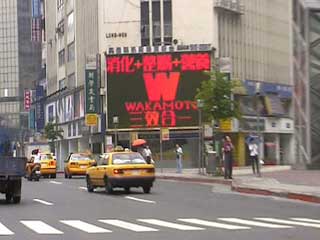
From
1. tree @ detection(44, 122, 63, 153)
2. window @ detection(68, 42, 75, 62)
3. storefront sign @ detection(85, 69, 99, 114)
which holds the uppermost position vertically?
window @ detection(68, 42, 75, 62)

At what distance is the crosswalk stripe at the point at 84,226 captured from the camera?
14.9 meters

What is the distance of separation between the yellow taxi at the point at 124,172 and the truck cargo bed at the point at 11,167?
14.8 feet

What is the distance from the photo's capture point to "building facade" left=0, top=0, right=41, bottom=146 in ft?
445

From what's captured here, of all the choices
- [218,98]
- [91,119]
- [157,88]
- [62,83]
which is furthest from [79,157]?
[62,83]

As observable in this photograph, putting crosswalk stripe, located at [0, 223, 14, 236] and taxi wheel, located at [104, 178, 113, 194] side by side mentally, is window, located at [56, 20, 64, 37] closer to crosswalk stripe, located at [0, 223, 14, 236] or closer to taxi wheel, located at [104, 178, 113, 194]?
taxi wheel, located at [104, 178, 113, 194]

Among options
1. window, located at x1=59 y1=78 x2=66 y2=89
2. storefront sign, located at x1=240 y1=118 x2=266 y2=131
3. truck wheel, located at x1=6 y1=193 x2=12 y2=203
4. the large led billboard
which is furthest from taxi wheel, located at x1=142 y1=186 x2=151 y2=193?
window, located at x1=59 y1=78 x2=66 y2=89

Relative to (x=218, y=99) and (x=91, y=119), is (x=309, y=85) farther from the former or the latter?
(x=91, y=119)

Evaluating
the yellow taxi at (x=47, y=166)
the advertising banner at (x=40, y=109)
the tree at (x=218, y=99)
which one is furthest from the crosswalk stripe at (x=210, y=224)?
the advertising banner at (x=40, y=109)

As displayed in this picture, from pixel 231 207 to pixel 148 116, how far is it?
1501 inches

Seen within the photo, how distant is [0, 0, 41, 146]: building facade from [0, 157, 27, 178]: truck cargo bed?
113 metres

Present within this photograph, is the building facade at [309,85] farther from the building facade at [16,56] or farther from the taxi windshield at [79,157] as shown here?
the building facade at [16,56]

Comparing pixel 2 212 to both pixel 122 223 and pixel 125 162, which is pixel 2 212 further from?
pixel 125 162

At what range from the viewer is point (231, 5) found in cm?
5978

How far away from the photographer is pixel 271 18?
65.9 meters
